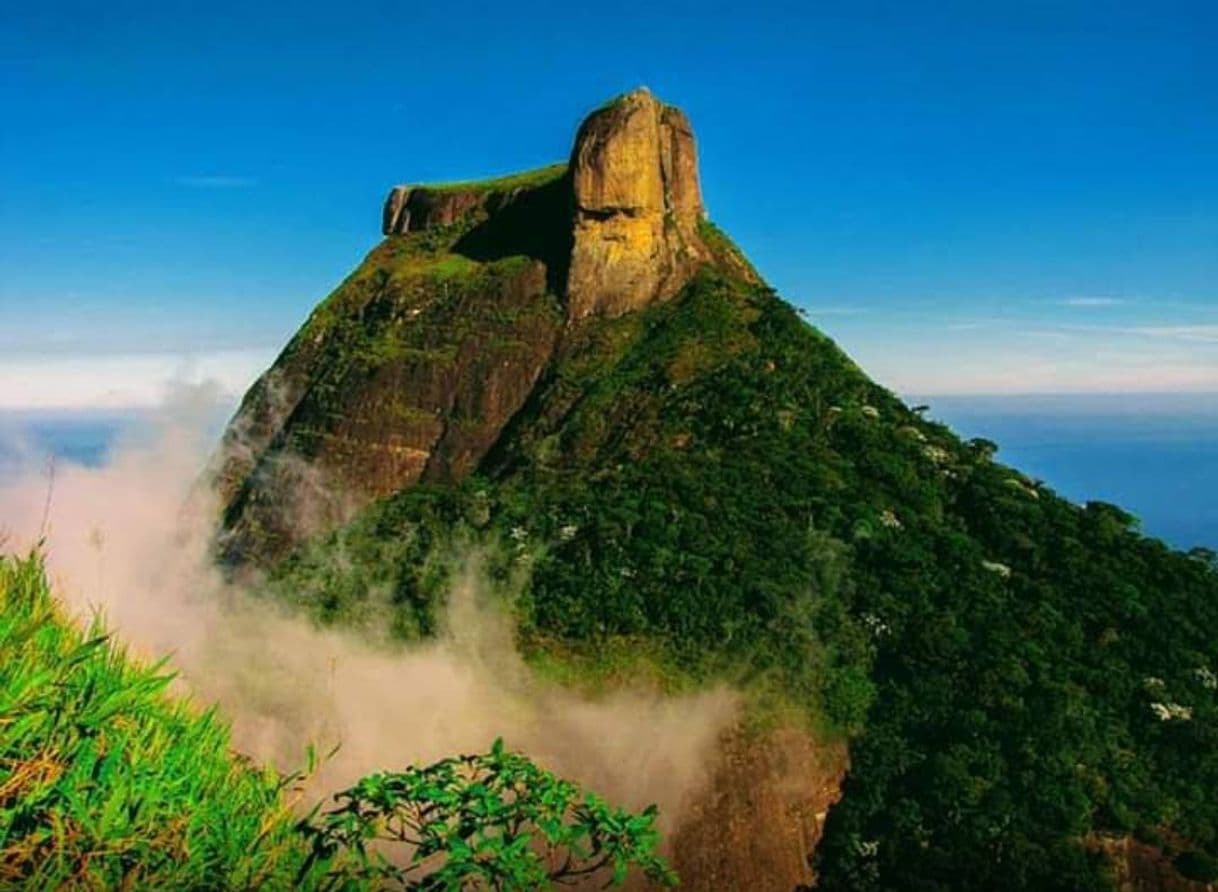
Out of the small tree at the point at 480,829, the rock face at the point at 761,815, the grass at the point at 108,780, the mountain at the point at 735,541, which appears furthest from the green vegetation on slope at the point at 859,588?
the grass at the point at 108,780

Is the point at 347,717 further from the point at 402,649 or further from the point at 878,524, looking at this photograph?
the point at 878,524

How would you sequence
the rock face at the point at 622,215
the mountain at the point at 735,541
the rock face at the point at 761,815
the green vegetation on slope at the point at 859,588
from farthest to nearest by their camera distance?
the rock face at the point at 622,215 < the mountain at the point at 735,541 < the green vegetation on slope at the point at 859,588 < the rock face at the point at 761,815

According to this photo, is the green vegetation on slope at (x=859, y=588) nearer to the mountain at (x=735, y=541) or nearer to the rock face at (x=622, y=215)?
the mountain at (x=735, y=541)

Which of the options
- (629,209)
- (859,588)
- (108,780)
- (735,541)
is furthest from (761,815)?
(629,209)

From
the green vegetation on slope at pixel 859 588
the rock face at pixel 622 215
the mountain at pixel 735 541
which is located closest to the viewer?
the green vegetation on slope at pixel 859 588

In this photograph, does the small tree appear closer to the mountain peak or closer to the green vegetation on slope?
the green vegetation on slope

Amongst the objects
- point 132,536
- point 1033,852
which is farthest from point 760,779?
point 132,536

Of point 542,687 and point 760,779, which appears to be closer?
point 760,779
